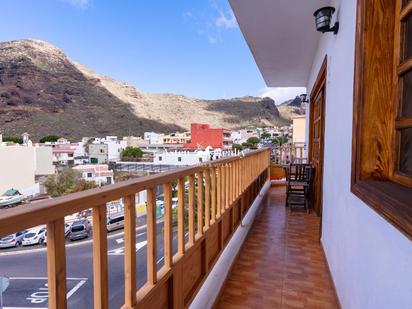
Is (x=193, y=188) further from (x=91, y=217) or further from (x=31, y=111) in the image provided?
(x=31, y=111)

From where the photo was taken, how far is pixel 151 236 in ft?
3.74

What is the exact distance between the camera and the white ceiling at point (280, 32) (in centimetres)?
280

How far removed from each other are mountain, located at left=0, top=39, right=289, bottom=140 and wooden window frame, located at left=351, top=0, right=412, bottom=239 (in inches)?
1485

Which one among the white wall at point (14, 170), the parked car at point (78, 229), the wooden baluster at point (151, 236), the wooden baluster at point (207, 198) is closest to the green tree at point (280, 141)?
the wooden baluster at point (207, 198)

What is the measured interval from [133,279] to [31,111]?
46.0 metres

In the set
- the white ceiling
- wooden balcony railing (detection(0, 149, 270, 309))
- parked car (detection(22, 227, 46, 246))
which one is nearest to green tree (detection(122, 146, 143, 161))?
the white ceiling

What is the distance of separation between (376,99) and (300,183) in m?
3.31

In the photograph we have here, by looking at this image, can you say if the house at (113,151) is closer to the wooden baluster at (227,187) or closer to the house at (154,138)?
the house at (154,138)

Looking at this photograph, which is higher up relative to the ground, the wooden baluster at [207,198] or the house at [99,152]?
the wooden baluster at [207,198]

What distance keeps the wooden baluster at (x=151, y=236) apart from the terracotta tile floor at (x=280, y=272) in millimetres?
934

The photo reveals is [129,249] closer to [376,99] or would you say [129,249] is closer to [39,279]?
[39,279]

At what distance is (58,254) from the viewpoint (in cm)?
67

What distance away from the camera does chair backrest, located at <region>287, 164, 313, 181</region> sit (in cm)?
443

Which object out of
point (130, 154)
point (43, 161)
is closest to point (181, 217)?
point (43, 161)
